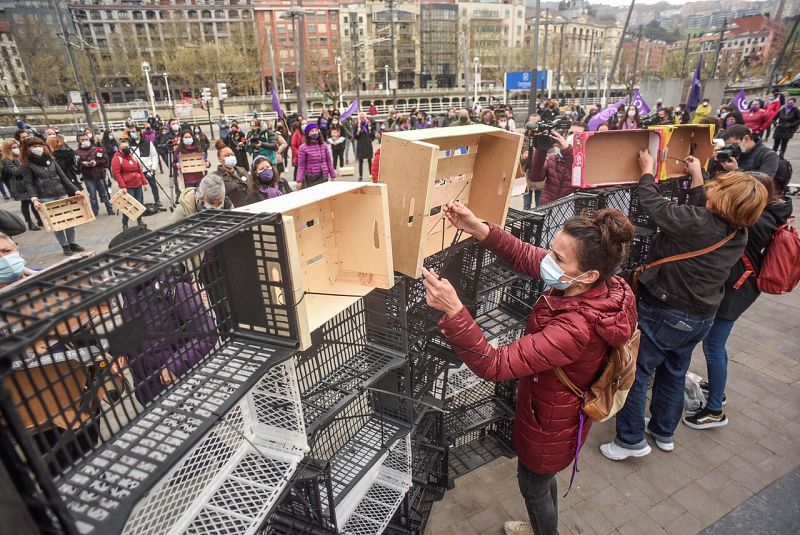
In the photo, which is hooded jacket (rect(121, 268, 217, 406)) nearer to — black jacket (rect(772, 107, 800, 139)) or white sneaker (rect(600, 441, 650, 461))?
white sneaker (rect(600, 441, 650, 461))

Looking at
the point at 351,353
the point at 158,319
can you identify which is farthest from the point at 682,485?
the point at 158,319

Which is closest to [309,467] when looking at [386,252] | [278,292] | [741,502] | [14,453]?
[278,292]

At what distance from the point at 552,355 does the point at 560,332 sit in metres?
0.11

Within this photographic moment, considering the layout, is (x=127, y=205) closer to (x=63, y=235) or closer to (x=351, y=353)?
(x=63, y=235)

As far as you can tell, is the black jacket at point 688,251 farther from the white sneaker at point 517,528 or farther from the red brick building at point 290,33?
the red brick building at point 290,33

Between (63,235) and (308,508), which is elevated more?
(308,508)

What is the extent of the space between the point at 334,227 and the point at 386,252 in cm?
33

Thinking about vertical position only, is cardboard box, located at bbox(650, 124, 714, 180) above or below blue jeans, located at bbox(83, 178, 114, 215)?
above

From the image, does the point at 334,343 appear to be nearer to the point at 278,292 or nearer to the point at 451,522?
the point at 278,292

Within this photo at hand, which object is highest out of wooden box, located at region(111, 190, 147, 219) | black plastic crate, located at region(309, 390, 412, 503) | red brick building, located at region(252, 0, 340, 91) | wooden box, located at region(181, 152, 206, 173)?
red brick building, located at region(252, 0, 340, 91)

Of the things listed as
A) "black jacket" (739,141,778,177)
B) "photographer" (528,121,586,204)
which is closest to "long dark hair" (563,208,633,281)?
"photographer" (528,121,586,204)

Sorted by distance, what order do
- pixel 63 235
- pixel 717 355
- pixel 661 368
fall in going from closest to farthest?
pixel 661 368
pixel 717 355
pixel 63 235

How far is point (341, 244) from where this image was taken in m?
2.22

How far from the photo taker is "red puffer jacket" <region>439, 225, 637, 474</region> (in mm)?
2018
